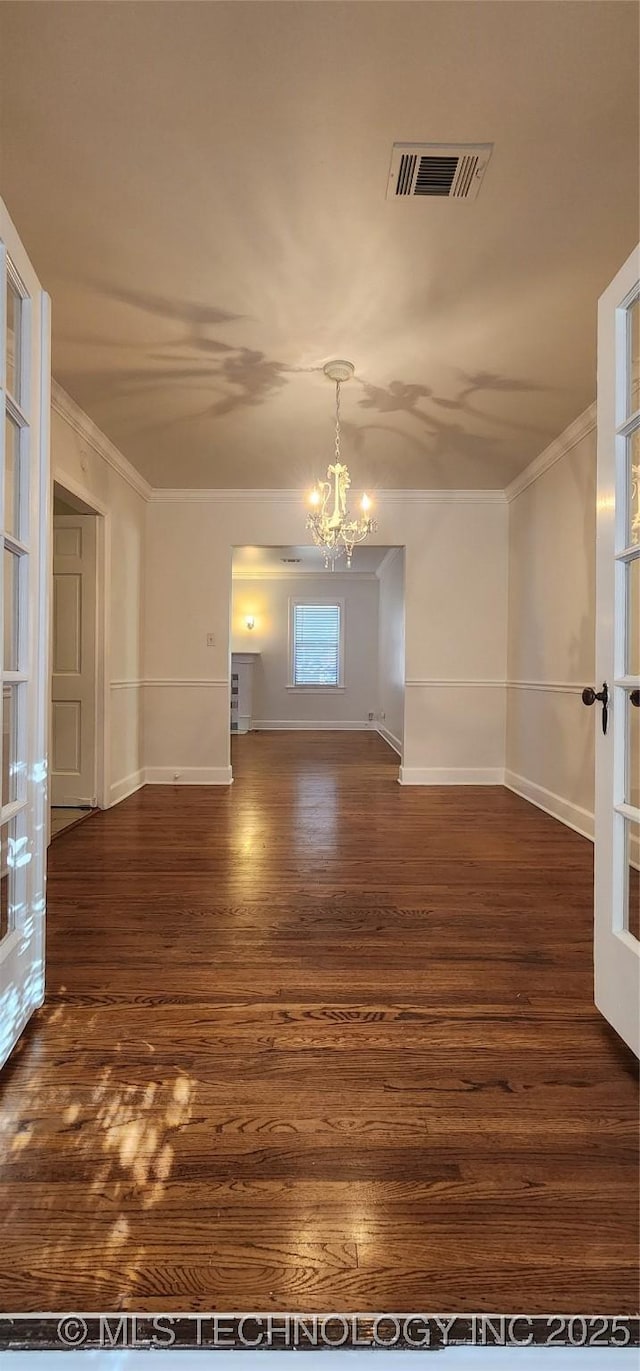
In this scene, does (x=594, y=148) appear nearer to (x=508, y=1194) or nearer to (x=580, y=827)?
(x=508, y=1194)

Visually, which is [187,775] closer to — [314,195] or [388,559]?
[314,195]

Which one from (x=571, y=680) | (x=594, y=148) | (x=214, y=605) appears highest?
(x=594, y=148)

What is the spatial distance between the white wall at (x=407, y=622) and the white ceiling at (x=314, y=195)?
1751 millimetres

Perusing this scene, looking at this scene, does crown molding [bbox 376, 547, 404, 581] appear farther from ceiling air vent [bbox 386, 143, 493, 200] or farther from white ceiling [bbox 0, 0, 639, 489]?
ceiling air vent [bbox 386, 143, 493, 200]

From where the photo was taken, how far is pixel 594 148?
1788mm

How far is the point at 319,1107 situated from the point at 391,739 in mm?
6670

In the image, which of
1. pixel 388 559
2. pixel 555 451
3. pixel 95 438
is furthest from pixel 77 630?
pixel 388 559

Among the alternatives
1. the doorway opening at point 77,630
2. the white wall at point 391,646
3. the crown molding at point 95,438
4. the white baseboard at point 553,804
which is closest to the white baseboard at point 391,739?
the white wall at point 391,646

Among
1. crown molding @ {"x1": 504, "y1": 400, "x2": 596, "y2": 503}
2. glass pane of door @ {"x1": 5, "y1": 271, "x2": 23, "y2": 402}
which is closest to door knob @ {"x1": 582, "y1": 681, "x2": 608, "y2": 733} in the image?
glass pane of door @ {"x1": 5, "y1": 271, "x2": 23, "y2": 402}

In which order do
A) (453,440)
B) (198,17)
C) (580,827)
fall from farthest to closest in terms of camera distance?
1. (453,440)
2. (580,827)
3. (198,17)

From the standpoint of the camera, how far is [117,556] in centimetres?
453

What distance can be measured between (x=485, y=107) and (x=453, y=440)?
2468 mm

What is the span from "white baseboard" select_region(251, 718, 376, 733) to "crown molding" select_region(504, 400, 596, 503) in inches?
209

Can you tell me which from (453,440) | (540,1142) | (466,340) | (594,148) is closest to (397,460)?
(453,440)
